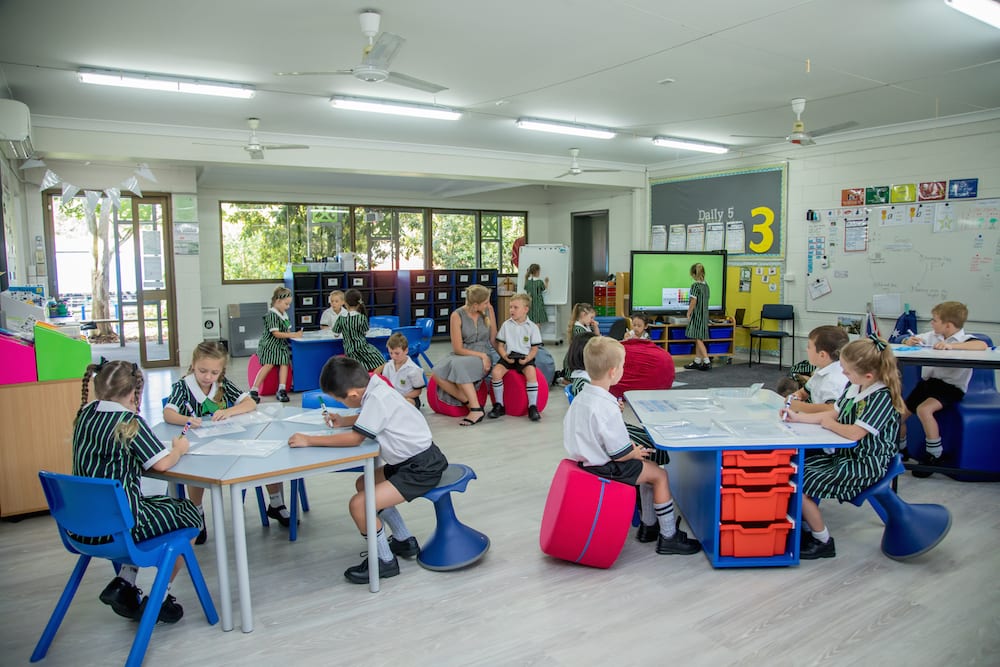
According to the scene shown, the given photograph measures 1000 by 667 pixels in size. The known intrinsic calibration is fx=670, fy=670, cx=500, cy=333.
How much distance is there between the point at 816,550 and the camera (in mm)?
3189

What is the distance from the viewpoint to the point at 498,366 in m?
6.20

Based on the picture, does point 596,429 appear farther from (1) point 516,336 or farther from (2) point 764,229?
(2) point 764,229

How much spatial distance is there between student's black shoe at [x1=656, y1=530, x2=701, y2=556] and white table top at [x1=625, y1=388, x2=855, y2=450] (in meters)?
0.58

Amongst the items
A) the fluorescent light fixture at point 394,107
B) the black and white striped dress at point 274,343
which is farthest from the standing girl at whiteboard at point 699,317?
the black and white striped dress at point 274,343

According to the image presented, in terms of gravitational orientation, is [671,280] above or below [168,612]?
above

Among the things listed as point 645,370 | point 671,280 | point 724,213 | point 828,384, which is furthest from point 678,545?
point 724,213

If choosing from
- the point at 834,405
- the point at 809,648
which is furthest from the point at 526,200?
the point at 809,648

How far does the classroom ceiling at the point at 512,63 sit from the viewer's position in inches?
167

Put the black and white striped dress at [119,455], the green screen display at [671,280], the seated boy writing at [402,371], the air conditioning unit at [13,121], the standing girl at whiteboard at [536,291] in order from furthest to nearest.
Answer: the standing girl at whiteboard at [536,291] < the green screen display at [671,280] < the seated boy writing at [402,371] < the air conditioning unit at [13,121] < the black and white striped dress at [119,455]

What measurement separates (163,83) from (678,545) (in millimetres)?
5276

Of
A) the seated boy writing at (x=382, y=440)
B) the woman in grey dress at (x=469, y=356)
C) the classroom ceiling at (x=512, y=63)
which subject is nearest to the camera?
the seated boy writing at (x=382, y=440)

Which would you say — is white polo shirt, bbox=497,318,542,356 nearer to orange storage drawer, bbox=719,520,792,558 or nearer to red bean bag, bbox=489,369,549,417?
red bean bag, bbox=489,369,549,417

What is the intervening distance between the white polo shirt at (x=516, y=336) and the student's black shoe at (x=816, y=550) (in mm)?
3288

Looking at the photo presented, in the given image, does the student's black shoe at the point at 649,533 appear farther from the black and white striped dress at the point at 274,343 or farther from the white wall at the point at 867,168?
the white wall at the point at 867,168
